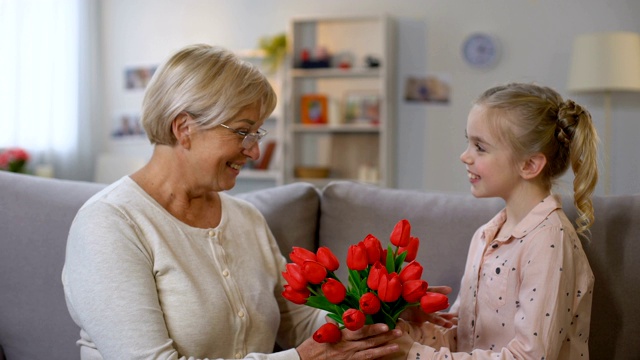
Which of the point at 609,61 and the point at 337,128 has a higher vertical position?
the point at 609,61

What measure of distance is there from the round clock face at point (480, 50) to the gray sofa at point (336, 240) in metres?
3.53

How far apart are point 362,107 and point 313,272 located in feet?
14.3

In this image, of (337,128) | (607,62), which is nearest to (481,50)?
(607,62)

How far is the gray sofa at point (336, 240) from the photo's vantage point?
1829 mm

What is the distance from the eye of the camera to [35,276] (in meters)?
1.96

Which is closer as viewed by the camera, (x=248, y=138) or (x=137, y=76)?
(x=248, y=138)

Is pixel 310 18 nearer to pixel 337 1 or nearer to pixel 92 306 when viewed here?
pixel 337 1

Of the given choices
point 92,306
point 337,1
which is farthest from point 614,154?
point 92,306

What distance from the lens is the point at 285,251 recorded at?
209 centimetres

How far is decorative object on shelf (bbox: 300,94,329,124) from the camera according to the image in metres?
5.74

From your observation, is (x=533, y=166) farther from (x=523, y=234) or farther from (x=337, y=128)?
(x=337, y=128)

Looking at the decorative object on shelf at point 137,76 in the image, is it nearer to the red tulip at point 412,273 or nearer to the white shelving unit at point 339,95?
the white shelving unit at point 339,95

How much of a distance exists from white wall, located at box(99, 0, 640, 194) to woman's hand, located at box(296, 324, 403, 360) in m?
3.75

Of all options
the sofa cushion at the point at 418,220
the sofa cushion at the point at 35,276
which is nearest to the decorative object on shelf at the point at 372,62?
the sofa cushion at the point at 418,220
